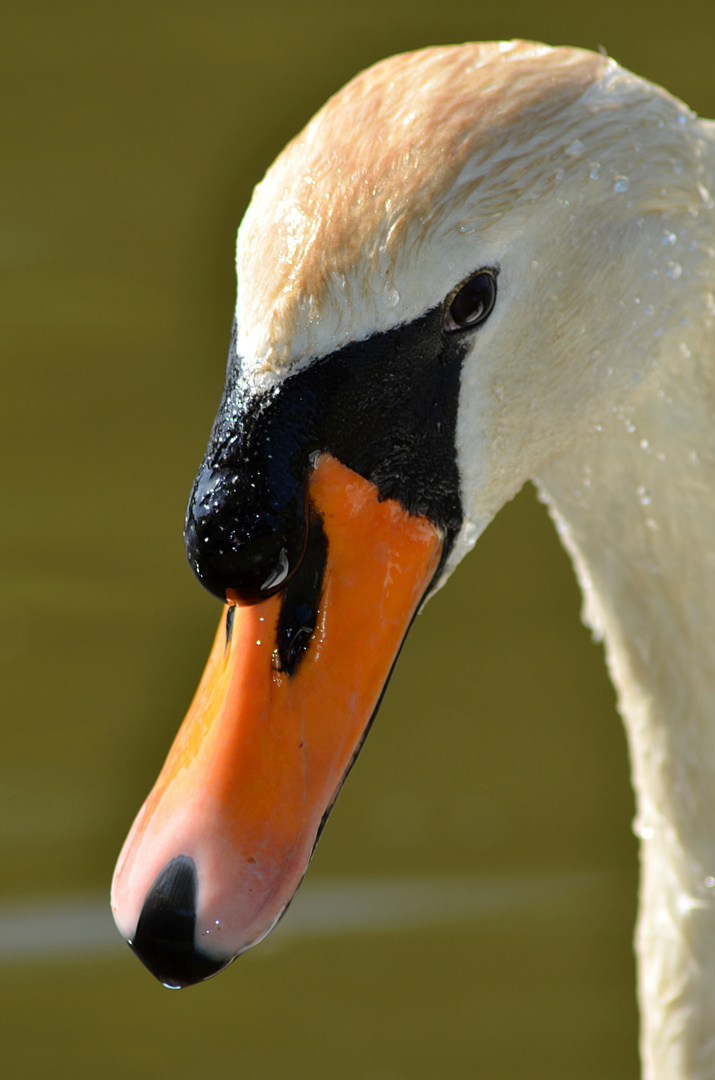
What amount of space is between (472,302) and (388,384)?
147mm

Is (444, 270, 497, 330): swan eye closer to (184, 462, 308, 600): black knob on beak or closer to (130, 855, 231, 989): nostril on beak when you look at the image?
(184, 462, 308, 600): black knob on beak

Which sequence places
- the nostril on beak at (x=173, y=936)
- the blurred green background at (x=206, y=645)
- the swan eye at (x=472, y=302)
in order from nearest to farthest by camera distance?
the nostril on beak at (x=173, y=936)
the swan eye at (x=472, y=302)
the blurred green background at (x=206, y=645)

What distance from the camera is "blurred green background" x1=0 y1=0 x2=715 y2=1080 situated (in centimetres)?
351

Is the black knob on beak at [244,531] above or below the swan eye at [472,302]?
below

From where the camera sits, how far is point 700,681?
2.35m

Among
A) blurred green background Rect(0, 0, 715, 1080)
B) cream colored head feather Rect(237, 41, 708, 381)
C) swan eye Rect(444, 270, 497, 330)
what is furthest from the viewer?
blurred green background Rect(0, 0, 715, 1080)

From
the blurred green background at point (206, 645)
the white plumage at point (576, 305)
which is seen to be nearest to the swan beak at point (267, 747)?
the white plumage at point (576, 305)

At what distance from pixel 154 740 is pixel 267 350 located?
241 cm

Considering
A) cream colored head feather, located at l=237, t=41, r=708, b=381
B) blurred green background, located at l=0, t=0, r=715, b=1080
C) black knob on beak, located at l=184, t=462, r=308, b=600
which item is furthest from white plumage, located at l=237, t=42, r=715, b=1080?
blurred green background, located at l=0, t=0, r=715, b=1080

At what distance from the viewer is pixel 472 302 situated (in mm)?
1854

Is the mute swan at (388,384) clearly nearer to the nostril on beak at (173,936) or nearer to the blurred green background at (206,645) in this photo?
the nostril on beak at (173,936)

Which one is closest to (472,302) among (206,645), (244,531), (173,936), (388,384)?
(388,384)

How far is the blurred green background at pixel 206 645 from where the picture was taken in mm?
3514

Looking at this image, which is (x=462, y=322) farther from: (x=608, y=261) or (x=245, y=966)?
(x=245, y=966)
